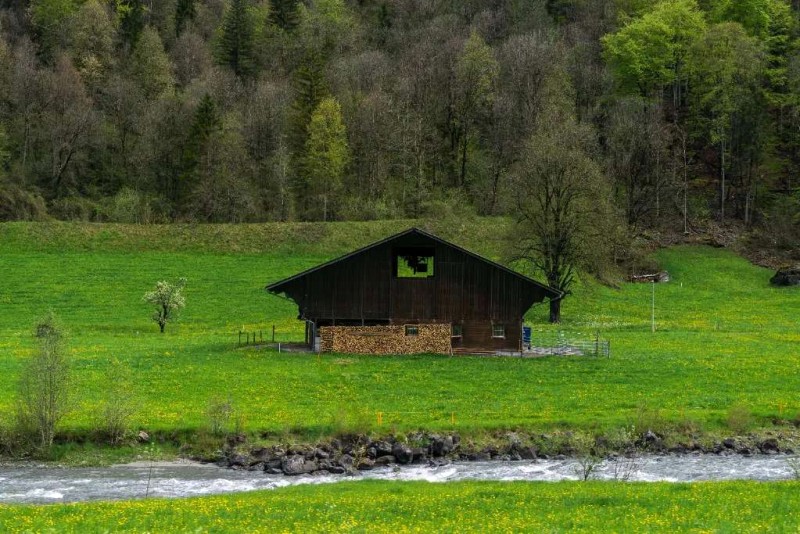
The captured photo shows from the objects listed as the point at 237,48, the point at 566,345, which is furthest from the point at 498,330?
the point at 237,48

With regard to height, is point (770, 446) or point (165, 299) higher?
point (165, 299)

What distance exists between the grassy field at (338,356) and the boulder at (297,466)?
10.5 feet

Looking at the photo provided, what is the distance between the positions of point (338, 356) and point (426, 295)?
6978 millimetres

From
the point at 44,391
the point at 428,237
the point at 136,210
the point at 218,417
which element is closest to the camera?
the point at 44,391

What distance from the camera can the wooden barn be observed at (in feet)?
187

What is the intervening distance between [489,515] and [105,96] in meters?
108

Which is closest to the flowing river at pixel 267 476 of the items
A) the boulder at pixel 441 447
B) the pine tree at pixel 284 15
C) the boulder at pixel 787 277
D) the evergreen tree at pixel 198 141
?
the boulder at pixel 441 447

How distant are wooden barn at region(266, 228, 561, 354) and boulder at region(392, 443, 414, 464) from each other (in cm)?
2138

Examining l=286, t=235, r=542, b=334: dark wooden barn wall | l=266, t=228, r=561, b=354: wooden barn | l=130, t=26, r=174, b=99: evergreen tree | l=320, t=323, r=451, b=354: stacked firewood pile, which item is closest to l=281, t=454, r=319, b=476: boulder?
l=320, t=323, r=451, b=354: stacked firewood pile

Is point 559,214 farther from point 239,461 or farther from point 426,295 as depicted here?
point 239,461

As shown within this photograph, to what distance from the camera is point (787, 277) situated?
283ft

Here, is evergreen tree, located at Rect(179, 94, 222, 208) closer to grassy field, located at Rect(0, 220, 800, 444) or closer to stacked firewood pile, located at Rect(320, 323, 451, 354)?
grassy field, located at Rect(0, 220, 800, 444)

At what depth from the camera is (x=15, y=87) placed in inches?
4412

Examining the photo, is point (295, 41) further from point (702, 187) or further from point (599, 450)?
point (599, 450)
